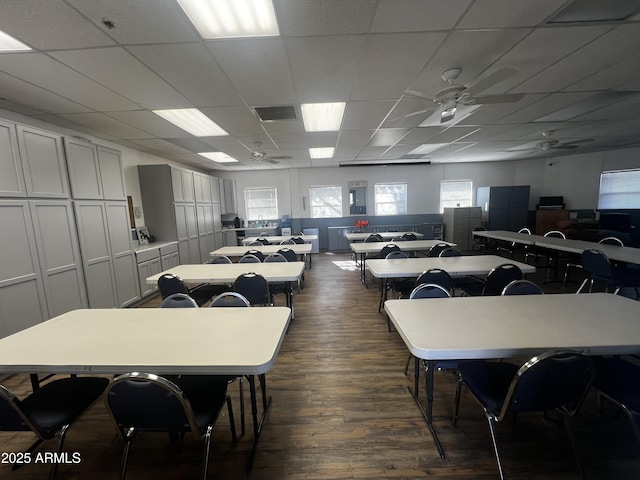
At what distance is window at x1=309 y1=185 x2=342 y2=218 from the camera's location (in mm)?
8586

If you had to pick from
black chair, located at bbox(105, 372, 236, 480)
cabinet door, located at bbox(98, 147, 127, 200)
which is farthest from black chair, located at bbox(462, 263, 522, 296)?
cabinet door, located at bbox(98, 147, 127, 200)

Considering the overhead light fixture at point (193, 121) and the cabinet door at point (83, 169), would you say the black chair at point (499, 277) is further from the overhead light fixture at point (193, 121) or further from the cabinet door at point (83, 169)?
the cabinet door at point (83, 169)

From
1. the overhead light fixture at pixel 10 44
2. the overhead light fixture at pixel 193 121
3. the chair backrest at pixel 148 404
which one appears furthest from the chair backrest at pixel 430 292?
the overhead light fixture at pixel 10 44

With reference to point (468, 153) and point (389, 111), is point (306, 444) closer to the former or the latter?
point (389, 111)

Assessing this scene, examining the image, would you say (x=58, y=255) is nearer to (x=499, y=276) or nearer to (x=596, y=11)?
(x=499, y=276)

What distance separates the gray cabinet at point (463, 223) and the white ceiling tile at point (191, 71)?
24.1 feet

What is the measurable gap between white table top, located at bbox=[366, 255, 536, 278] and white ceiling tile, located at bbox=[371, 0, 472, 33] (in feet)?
7.76

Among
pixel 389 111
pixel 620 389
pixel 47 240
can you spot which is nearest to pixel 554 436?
pixel 620 389

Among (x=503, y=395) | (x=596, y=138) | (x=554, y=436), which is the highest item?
(x=596, y=138)

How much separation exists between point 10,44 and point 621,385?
490 centimetres

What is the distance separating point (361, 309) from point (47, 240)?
4.11 m

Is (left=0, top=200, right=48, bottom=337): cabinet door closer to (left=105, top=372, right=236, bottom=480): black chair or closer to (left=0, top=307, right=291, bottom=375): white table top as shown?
(left=0, top=307, right=291, bottom=375): white table top

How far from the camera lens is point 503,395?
4.60 ft

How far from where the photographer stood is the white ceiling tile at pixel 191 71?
2053 mm
